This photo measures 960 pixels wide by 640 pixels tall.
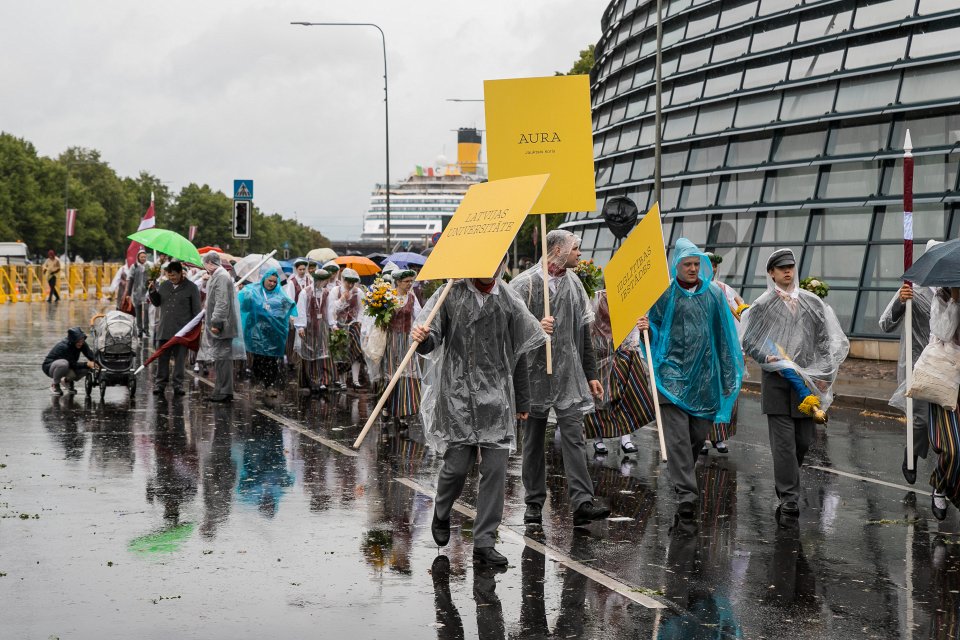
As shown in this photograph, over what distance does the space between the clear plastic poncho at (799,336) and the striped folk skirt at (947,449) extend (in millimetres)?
904

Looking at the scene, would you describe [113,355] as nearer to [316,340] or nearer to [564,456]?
[316,340]

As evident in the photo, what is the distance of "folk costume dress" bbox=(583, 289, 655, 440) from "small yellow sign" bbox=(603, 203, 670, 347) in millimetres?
1864

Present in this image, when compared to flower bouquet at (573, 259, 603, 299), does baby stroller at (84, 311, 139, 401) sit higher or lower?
lower

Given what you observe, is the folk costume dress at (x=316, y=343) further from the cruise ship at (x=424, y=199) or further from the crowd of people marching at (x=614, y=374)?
the cruise ship at (x=424, y=199)

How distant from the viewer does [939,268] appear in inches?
313

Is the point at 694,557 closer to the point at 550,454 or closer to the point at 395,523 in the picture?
the point at 395,523

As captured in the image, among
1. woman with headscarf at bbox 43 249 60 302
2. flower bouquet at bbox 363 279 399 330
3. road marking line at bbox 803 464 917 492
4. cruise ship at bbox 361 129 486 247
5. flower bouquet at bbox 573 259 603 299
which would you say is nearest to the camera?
road marking line at bbox 803 464 917 492

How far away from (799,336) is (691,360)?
93cm

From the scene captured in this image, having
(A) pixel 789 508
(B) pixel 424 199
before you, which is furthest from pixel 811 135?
(B) pixel 424 199

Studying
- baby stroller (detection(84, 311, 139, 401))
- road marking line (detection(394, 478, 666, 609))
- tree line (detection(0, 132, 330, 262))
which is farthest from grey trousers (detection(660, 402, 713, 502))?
tree line (detection(0, 132, 330, 262))

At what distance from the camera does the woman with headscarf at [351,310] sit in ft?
56.0

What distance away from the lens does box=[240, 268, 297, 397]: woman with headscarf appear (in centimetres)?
1744

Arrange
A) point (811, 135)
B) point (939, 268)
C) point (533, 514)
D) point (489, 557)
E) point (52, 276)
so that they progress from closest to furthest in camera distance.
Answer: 1. point (489, 557)
2. point (939, 268)
3. point (533, 514)
4. point (811, 135)
5. point (52, 276)

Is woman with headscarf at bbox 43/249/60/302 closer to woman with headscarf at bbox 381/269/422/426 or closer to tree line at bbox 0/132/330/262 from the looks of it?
tree line at bbox 0/132/330/262
